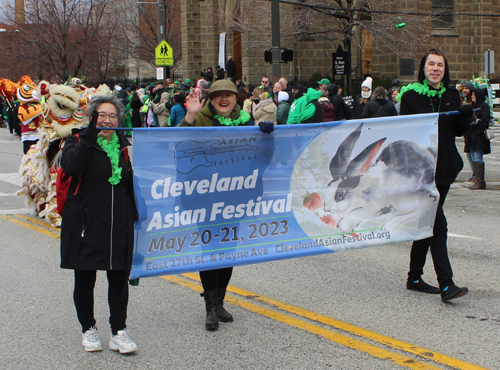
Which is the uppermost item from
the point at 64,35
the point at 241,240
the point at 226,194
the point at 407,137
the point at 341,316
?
the point at 64,35

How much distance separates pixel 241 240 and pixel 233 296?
3.45 ft

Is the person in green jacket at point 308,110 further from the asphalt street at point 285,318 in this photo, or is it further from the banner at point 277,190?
the banner at point 277,190

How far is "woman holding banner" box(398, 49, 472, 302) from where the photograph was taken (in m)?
5.29

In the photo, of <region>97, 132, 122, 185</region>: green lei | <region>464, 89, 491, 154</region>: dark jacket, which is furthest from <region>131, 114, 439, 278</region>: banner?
<region>464, 89, 491, 154</region>: dark jacket

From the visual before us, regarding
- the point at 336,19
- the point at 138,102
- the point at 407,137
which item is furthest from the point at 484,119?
the point at 336,19

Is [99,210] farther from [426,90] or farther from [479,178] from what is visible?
[479,178]

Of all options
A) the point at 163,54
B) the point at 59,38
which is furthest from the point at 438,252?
the point at 59,38

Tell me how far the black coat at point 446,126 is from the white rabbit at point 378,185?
104mm

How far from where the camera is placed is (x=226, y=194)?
15.6ft

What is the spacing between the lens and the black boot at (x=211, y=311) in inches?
189

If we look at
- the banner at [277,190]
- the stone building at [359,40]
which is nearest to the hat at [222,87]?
the banner at [277,190]

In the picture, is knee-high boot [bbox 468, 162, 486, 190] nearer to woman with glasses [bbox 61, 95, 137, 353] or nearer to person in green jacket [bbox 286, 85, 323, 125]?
person in green jacket [bbox 286, 85, 323, 125]

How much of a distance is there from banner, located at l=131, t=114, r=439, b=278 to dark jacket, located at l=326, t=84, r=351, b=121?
9.55 meters

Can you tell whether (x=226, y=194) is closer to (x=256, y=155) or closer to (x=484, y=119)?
(x=256, y=155)
